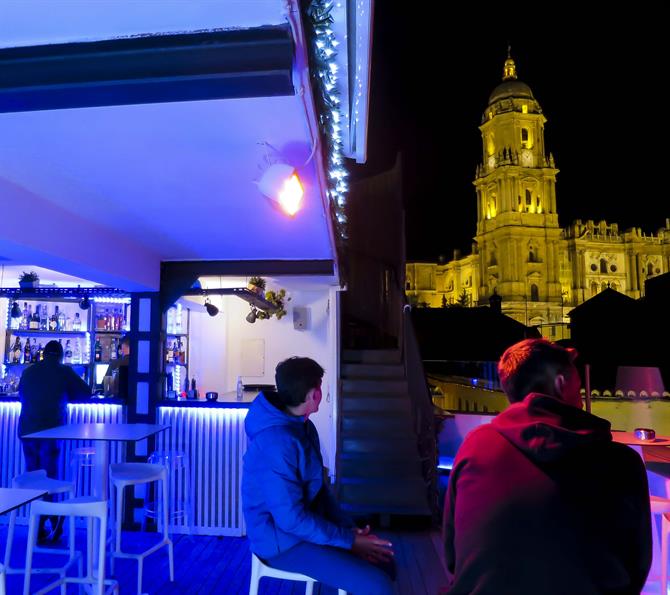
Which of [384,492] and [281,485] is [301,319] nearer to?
[384,492]

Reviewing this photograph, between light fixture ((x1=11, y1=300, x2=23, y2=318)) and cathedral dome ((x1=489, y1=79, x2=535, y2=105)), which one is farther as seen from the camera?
cathedral dome ((x1=489, y1=79, x2=535, y2=105))

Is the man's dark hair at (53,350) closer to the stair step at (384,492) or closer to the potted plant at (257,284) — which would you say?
the potted plant at (257,284)

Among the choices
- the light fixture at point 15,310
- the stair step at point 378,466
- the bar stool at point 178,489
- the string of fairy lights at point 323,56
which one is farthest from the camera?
the light fixture at point 15,310

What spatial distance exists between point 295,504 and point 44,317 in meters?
6.27

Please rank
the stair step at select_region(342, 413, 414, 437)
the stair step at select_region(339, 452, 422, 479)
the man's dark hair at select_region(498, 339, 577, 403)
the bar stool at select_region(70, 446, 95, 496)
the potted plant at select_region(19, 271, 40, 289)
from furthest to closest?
the stair step at select_region(342, 413, 414, 437) → the potted plant at select_region(19, 271, 40, 289) → the stair step at select_region(339, 452, 422, 479) → the bar stool at select_region(70, 446, 95, 496) → the man's dark hair at select_region(498, 339, 577, 403)

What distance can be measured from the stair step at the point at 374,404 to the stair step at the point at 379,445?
448 mm

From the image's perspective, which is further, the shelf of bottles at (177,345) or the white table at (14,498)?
the shelf of bottles at (177,345)

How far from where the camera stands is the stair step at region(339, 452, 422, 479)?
223 inches

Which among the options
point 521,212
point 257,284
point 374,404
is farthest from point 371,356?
point 521,212

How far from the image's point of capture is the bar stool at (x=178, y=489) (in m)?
4.88

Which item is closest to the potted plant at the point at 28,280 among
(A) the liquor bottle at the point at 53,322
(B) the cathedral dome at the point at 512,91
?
(A) the liquor bottle at the point at 53,322

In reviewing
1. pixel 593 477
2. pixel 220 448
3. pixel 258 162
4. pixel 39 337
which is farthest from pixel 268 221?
pixel 39 337

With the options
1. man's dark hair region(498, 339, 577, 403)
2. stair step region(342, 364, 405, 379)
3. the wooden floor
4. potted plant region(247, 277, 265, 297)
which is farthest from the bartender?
man's dark hair region(498, 339, 577, 403)

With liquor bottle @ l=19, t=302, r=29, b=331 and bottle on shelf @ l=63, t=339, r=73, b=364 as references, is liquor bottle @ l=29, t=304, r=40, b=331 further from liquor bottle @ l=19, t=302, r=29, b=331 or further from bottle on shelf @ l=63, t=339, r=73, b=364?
bottle on shelf @ l=63, t=339, r=73, b=364
